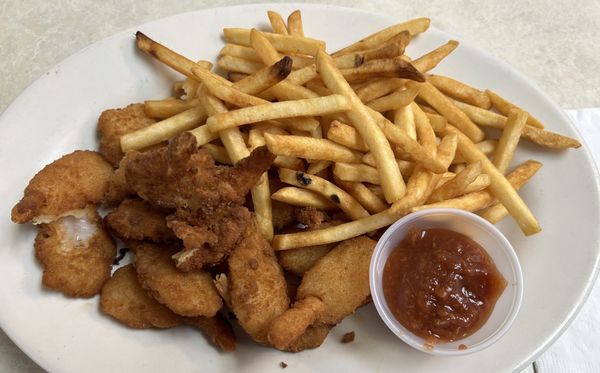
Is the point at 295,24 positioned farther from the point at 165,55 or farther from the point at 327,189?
the point at 327,189

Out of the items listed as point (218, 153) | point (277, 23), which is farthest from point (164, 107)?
point (277, 23)

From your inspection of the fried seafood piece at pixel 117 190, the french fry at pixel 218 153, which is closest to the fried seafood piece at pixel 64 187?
the fried seafood piece at pixel 117 190

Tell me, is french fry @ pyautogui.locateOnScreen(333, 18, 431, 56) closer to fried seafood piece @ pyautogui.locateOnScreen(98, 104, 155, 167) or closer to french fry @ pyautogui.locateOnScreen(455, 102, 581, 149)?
french fry @ pyautogui.locateOnScreen(455, 102, 581, 149)

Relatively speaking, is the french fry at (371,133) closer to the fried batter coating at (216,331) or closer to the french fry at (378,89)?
the french fry at (378,89)

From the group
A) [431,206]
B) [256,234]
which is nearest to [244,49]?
[256,234]

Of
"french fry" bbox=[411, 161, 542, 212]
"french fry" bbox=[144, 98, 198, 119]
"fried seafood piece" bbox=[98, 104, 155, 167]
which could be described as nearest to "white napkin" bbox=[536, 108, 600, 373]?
"french fry" bbox=[411, 161, 542, 212]

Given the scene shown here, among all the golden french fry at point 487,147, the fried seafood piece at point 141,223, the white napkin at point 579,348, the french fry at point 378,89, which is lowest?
the white napkin at point 579,348
